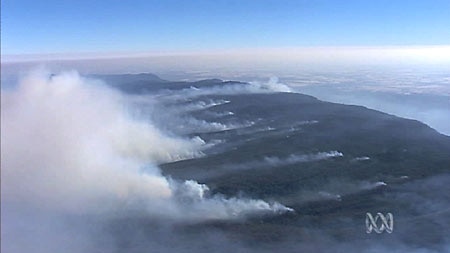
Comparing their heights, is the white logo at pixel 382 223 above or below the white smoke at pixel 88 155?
below

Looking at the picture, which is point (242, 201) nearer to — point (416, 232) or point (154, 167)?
point (154, 167)

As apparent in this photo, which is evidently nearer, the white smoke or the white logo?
the white smoke

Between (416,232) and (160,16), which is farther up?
(160,16)

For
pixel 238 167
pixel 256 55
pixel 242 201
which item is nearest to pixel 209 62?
pixel 256 55

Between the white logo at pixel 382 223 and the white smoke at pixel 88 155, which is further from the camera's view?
the white logo at pixel 382 223
